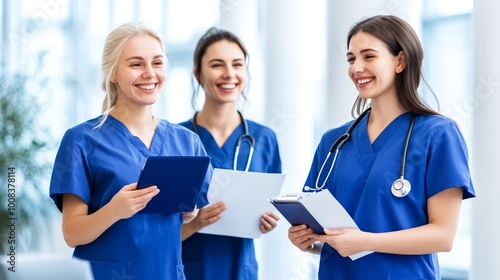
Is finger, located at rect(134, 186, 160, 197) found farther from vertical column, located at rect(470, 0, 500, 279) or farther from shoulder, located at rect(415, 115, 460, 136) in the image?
vertical column, located at rect(470, 0, 500, 279)

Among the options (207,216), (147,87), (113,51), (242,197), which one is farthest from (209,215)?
(113,51)

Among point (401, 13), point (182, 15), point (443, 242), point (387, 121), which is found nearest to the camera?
point (443, 242)

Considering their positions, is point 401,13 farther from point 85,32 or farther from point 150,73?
point 85,32

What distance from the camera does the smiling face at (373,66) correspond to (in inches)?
75.9

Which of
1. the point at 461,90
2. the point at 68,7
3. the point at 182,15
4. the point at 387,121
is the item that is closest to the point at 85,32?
the point at 68,7

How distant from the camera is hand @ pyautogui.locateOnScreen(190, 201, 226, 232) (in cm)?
242

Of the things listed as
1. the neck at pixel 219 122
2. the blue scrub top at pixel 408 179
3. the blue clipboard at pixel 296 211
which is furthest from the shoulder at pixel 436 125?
the neck at pixel 219 122

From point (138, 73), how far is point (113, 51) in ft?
0.34

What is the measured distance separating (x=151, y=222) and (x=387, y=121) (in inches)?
28.7

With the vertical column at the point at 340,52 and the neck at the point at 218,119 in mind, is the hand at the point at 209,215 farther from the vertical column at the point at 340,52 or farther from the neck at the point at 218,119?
the vertical column at the point at 340,52

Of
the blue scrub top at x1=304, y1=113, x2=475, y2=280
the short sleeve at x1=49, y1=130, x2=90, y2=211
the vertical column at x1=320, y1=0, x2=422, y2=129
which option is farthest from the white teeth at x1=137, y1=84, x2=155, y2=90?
the vertical column at x1=320, y1=0, x2=422, y2=129

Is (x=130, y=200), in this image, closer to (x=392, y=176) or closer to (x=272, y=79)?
(x=392, y=176)

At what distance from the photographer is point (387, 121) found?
1987mm

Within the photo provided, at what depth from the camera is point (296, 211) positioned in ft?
6.04
